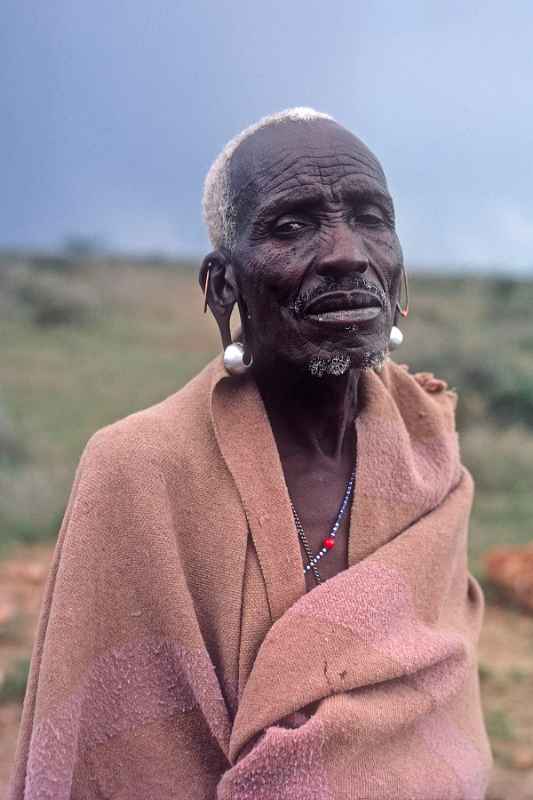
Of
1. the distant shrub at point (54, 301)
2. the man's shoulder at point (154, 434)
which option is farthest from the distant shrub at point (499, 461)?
the distant shrub at point (54, 301)

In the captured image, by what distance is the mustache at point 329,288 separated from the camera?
1999mm

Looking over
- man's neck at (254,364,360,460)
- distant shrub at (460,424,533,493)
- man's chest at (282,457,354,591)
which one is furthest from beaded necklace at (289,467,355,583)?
distant shrub at (460,424,533,493)

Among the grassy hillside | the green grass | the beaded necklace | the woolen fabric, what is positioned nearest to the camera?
the woolen fabric

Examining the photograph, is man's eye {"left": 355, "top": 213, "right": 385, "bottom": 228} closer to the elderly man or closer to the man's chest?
the elderly man

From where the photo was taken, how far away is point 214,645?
82.6 inches

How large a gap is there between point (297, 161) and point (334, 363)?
1.53 feet

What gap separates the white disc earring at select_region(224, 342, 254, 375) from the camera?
2154 millimetres

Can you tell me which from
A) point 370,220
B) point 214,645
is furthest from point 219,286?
point 214,645

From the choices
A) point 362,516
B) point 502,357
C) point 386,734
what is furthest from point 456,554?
point 502,357

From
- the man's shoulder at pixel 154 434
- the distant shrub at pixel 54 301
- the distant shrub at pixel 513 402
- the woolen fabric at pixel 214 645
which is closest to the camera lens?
the woolen fabric at pixel 214 645

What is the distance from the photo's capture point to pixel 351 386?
228 cm

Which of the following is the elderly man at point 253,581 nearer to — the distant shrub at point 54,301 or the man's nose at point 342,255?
the man's nose at point 342,255

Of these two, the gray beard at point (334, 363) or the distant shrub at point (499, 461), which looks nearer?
the gray beard at point (334, 363)

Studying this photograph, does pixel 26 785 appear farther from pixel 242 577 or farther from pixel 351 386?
pixel 351 386
